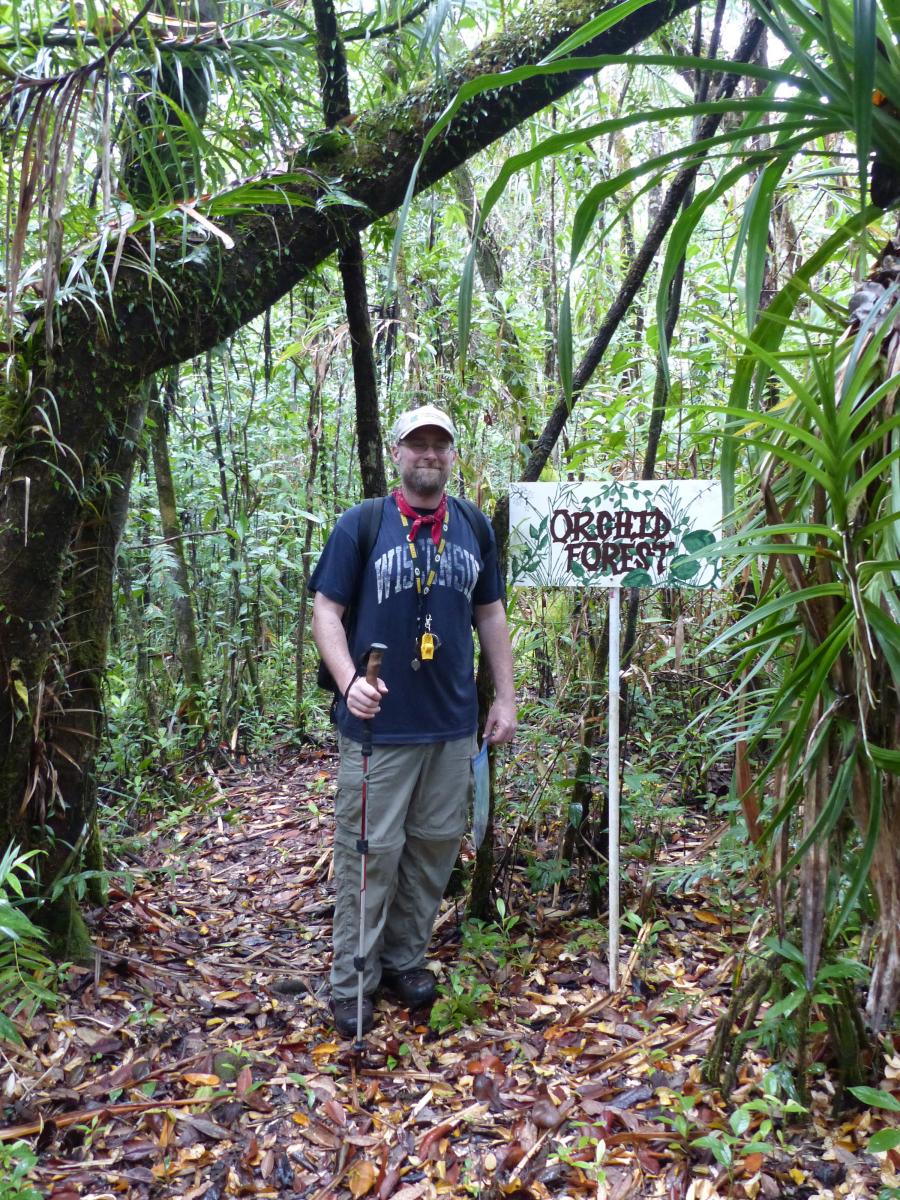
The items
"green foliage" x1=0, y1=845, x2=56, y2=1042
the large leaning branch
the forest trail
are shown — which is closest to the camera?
the forest trail

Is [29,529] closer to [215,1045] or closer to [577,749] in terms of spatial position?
[215,1045]

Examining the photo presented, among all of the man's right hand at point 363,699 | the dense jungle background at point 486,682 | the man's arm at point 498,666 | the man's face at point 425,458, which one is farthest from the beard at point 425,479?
the man's right hand at point 363,699

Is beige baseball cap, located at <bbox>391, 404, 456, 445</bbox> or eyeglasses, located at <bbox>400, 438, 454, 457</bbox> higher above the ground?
beige baseball cap, located at <bbox>391, 404, 456, 445</bbox>

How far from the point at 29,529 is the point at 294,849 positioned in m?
2.22

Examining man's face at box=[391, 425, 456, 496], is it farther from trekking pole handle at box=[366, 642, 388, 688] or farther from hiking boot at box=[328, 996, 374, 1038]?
hiking boot at box=[328, 996, 374, 1038]

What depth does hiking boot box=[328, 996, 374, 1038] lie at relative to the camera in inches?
105

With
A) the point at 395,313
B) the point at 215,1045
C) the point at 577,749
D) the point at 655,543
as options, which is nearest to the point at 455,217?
the point at 395,313

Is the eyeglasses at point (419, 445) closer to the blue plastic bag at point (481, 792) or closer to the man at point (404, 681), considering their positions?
the man at point (404, 681)

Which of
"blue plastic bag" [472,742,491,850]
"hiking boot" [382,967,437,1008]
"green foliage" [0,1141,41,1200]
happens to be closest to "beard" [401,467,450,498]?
"blue plastic bag" [472,742,491,850]

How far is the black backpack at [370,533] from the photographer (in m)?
2.71

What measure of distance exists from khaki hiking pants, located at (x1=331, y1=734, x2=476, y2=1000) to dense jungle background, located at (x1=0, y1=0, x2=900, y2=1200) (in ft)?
0.66

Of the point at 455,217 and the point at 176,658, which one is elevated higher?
the point at 455,217

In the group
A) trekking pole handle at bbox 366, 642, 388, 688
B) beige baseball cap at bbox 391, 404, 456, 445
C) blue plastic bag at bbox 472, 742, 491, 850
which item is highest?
beige baseball cap at bbox 391, 404, 456, 445

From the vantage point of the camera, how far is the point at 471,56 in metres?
2.80
